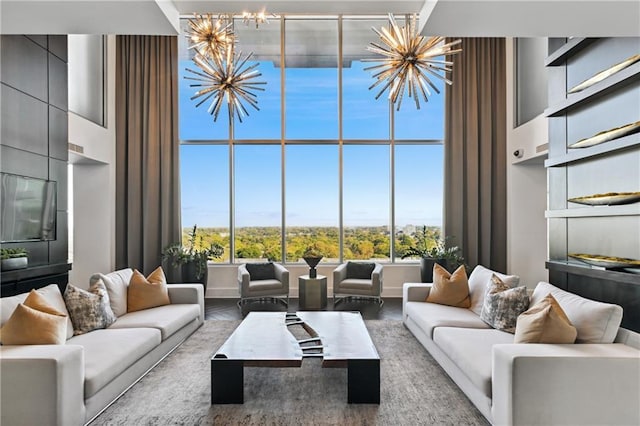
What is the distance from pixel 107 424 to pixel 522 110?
7.02 metres

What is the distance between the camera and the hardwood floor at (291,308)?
594 cm

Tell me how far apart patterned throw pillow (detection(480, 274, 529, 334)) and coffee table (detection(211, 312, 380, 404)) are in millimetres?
1183

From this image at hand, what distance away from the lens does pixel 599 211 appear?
3191 millimetres

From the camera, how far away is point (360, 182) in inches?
306

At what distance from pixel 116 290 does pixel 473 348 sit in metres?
3.41

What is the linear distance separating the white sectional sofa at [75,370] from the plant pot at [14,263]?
125 centimetres

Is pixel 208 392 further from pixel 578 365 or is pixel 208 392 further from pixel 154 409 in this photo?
pixel 578 365

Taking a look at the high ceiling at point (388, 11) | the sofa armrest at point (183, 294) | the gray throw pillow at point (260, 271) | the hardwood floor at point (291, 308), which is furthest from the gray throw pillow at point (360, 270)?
the high ceiling at point (388, 11)

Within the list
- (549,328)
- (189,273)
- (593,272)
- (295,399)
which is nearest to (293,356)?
(295,399)

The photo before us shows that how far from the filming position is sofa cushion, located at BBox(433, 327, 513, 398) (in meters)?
2.73

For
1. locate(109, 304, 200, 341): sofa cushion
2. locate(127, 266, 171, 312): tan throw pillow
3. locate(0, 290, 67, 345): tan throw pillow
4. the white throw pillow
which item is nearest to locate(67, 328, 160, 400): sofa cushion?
locate(109, 304, 200, 341): sofa cushion

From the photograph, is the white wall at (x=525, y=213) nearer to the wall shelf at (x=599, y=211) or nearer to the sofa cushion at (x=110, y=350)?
the wall shelf at (x=599, y=211)

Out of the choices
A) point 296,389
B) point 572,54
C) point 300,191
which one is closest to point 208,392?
point 296,389

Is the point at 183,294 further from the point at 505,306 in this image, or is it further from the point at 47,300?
the point at 505,306
